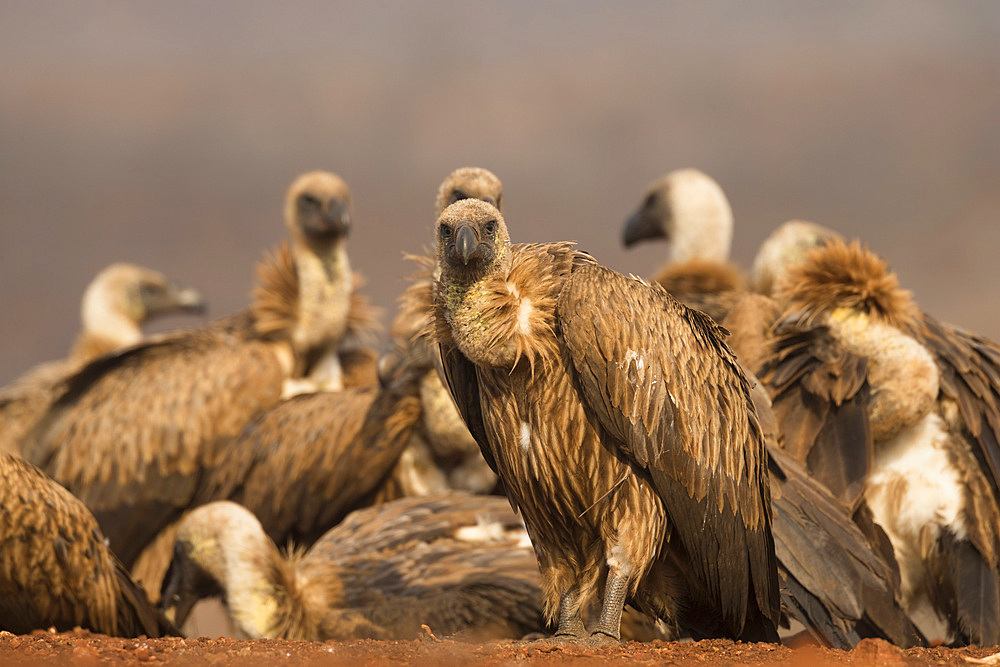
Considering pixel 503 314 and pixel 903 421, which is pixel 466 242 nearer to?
pixel 503 314

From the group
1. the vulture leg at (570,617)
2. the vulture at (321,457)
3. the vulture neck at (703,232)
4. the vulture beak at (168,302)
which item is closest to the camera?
the vulture leg at (570,617)

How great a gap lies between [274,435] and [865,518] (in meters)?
3.15

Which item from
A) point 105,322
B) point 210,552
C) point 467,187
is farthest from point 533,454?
point 105,322

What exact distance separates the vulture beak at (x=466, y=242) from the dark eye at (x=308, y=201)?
4.48m

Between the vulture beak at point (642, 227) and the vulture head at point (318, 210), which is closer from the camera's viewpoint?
the vulture head at point (318, 210)

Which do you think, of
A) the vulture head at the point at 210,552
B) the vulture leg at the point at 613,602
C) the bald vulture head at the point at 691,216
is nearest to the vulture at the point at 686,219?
the bald vulture head at the point at 691,216

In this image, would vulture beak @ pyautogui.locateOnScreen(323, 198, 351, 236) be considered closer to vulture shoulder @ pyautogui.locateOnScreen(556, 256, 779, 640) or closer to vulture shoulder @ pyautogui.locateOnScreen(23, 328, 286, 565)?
vulture shoulder @ pyautogui.locateOnScreen(23, 328, 286, 565)

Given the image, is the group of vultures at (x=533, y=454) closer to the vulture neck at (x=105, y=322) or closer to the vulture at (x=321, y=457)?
the vulture at (x=321, y=457)

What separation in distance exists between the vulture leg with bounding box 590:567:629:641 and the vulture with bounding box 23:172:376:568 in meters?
3.94

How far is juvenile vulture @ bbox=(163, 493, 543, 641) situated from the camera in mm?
4953

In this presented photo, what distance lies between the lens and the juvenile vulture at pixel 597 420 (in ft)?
11.3

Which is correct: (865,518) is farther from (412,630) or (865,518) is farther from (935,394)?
(412,630)

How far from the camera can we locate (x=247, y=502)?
6531 millimetres

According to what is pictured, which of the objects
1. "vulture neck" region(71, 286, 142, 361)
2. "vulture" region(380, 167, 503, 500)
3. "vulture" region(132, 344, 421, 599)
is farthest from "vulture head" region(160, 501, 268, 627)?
"vulture neck" region(71, 286, 142, 361)
